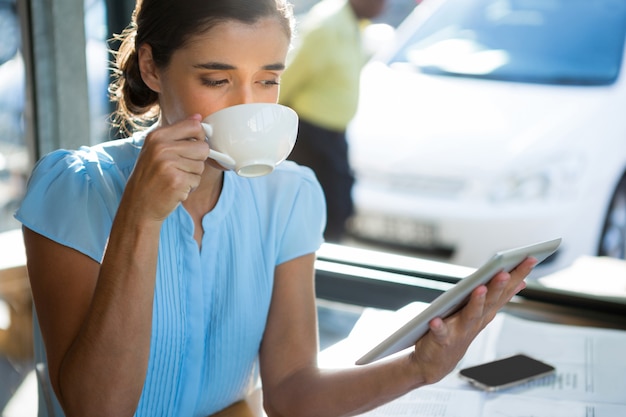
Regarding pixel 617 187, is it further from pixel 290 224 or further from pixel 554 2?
pixel 290 224

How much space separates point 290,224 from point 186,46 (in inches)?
15.6

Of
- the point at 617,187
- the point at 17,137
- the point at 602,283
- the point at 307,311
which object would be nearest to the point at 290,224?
the point at 307,311

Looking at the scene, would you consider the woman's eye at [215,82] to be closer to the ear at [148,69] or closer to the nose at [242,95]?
the nose at [242,95]

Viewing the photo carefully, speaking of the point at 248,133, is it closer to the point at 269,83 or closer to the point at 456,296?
the point at 269,83

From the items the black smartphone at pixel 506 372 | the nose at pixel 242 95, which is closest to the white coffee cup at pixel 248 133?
the nose at pixel 242 95

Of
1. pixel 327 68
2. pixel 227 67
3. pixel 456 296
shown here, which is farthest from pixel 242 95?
pixel 327 68

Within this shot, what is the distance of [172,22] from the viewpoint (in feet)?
3.84

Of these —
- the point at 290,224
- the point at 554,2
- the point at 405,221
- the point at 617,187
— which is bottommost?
the point at 405,221

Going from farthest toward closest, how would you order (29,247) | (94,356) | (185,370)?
(185,370) < (29,247) < (94,356)

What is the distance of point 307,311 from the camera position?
138 centimetres

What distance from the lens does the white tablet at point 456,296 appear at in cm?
95

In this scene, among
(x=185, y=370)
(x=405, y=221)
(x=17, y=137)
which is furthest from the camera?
(x=405, y=221)

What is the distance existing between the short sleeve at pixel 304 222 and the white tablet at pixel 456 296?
376mm

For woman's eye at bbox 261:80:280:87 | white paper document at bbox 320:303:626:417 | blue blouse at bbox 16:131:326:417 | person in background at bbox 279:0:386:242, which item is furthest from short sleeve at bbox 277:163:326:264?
person in background at bbox 279:0:386:242
